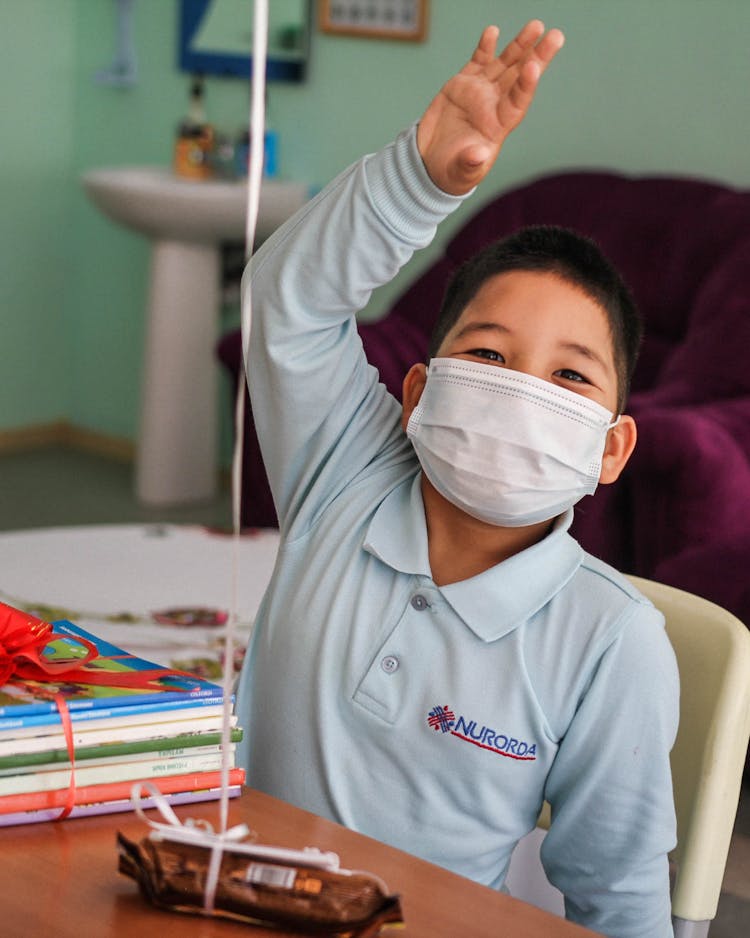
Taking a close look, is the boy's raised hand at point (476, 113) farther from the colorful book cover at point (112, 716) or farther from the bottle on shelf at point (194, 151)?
the bottle on shelf at point (194, 151)

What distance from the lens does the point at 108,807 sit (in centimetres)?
83

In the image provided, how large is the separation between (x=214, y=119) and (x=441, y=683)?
3730mm

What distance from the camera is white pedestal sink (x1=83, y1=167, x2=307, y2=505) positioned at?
405cm

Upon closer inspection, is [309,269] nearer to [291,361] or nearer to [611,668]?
[291,361]

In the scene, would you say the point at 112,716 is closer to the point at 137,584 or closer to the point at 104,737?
the point at 104,737

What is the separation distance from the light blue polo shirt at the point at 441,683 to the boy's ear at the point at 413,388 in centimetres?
8

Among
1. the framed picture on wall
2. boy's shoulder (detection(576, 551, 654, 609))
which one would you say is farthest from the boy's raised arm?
the framed picture on wall

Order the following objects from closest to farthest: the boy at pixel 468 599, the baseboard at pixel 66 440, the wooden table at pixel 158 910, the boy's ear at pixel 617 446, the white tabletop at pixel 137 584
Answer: the wooden table at pixel 158 910, the boy at pixel 468 599, the boy's ear at pixel 617 446, the white tabletop at pixel 137 584, the baseboard at pixel 66 440

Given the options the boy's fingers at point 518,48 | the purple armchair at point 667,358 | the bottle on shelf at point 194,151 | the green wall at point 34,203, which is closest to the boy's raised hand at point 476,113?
the boy's fingers at point 518,48

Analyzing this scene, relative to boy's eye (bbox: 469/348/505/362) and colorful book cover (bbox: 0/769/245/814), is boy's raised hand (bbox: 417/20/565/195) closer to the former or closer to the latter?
boy's eye (bbox: 469/348/505/362)

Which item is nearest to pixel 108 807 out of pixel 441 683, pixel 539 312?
pixel 441 683

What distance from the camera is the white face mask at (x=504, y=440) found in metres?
1.06

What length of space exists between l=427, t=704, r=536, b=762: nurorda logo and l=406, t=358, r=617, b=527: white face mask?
0.17m

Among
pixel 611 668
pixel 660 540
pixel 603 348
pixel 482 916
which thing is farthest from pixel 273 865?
pixel 660 540
